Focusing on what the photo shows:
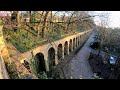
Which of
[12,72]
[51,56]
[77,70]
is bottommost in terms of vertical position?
[77,70]

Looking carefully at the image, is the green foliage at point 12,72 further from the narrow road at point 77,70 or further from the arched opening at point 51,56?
the arched opening at point 51,56

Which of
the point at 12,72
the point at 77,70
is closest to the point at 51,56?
the point at 77,70

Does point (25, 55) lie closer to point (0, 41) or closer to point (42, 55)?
point (42, 55)

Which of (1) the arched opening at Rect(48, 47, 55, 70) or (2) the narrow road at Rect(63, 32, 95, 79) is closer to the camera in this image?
(2) the narrow road at Rect(63, 32, 95, 79)

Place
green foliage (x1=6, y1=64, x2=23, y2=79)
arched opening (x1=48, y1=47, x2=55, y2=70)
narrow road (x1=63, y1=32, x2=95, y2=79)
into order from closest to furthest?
green foliage (x1=6, y1=64, x2=23, y2=79) → narrow road (x1=63, y1=32, x2=95, y2=79) → arched opening (x1=48, y1=47, x2=55, y2=70)

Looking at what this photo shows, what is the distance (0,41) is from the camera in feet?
21.3

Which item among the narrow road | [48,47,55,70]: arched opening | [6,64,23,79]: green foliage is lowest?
the narrow road

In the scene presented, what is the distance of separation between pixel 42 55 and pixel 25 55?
379cm

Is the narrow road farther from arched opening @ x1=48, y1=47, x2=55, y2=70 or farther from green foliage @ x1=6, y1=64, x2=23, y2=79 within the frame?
green foliage @ x1=6, y1=64, x2=23, y2=79

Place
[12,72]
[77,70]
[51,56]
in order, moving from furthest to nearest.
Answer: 1. [77,70]
2. [51,56]
3. [12,72]

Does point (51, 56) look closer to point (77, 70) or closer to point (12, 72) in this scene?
point (77, 70)

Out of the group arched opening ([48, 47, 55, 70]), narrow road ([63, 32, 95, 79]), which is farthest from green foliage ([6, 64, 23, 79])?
arched opening ([48, 47, 55, 70])
